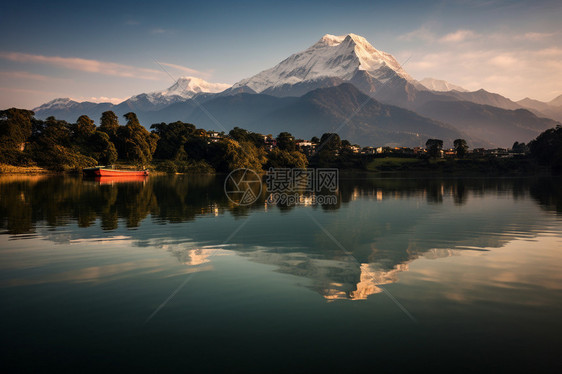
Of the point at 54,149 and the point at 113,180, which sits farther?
the point at 54,149

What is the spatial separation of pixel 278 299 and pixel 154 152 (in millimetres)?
173028

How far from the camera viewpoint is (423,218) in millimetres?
30984

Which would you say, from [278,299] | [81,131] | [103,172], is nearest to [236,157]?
[103,172]

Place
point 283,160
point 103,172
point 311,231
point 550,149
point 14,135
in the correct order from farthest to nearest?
point 283,160, point 550,149, point 14,135, point 103,172, point 311,231

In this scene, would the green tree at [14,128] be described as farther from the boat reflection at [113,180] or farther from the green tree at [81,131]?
the boat reflection at [113,180]

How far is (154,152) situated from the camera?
171000mm

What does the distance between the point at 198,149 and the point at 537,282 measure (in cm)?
17391

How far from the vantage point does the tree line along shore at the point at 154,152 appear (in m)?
121

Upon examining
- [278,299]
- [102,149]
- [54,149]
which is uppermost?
[102,149]

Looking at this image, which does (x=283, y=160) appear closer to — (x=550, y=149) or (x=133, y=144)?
(x=133, y=144)

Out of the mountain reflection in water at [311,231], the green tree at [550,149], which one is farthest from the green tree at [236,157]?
the green tree at [550,149]

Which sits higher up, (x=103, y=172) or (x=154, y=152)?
(x=154, y=152)

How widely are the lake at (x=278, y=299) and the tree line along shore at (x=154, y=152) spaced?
11921 centimetres

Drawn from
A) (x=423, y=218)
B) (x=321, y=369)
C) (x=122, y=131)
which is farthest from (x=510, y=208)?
(x=122, y=131)
